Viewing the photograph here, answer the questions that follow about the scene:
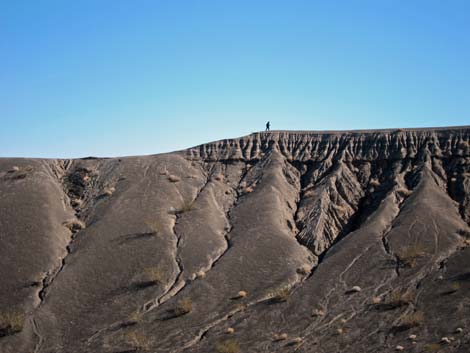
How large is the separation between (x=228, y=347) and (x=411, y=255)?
16.7 meters

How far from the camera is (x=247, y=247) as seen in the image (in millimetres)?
48562

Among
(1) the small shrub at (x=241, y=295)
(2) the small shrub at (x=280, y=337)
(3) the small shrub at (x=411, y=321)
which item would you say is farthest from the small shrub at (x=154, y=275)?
(3) the small shrub at (x=411, y=321)

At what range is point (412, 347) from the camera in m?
34.7

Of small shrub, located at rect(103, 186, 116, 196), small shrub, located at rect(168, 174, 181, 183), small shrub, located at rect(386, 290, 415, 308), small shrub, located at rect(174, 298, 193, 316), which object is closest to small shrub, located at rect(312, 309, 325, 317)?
small shrub, located at rect(386, 290, 415, 308)

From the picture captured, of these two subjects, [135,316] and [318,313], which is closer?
[318,313]

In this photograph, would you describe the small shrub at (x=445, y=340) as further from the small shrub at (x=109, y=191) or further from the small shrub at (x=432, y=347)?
the small shrub at (x=109, y=191)

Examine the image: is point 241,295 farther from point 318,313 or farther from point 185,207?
point 185,207

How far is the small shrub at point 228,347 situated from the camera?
121 feet

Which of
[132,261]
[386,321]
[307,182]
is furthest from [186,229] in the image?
[386,321]

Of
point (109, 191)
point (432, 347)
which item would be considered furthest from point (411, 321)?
point (109, 191)

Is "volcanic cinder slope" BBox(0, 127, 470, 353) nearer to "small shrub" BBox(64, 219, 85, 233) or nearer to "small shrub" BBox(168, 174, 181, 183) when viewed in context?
"small shrub" BBox(64, 219, 85, 233)

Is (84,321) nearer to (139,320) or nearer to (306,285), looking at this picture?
(139,320)

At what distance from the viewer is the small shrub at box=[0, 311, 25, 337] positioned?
40.2 m

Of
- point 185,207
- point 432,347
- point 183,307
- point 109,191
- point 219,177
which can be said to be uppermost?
point 219,177
